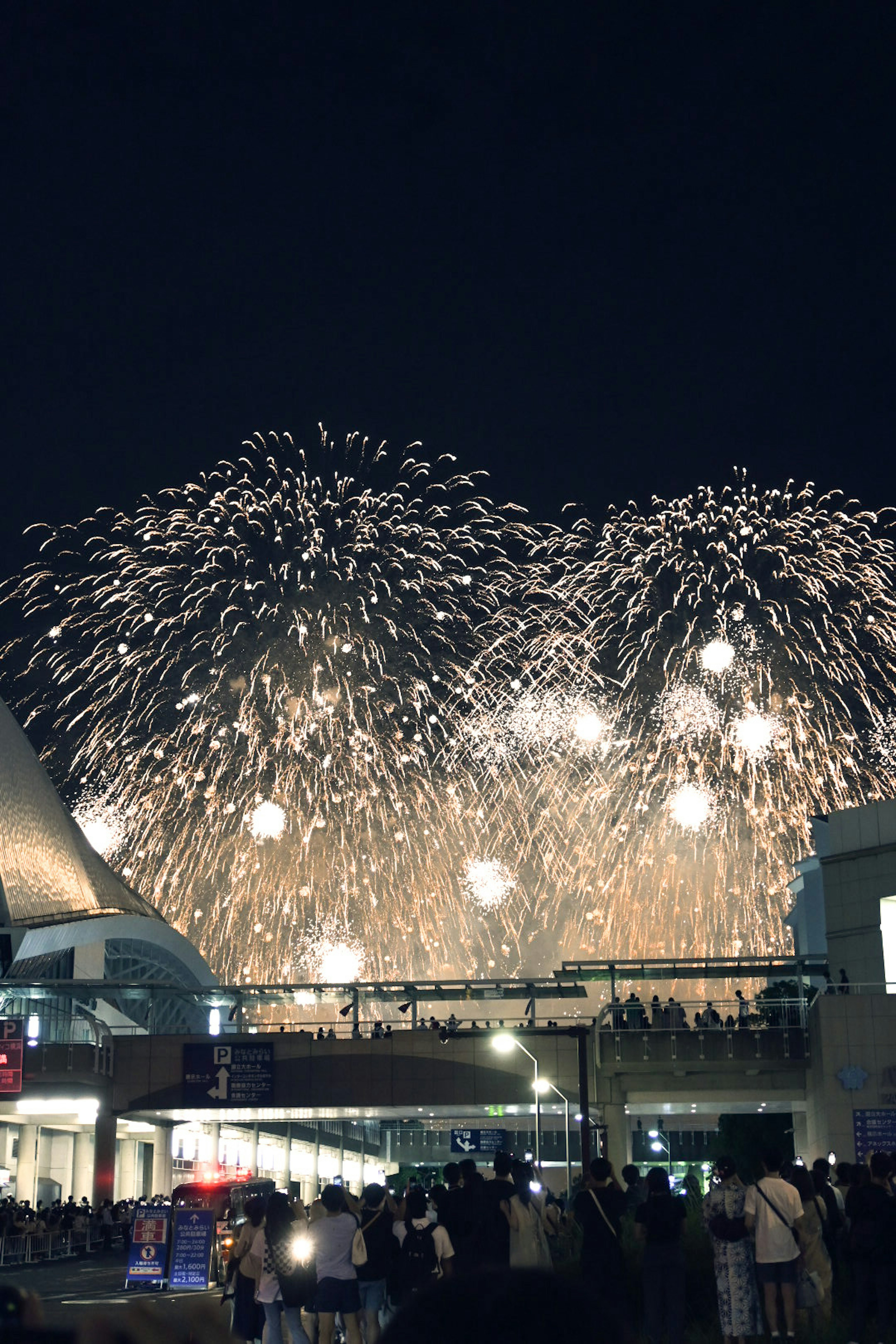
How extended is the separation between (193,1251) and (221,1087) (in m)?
26.0

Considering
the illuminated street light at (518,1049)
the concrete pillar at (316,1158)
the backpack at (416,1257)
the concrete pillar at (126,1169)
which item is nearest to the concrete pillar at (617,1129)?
the illuminated street light at (518,1049)

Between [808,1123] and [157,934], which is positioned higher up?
[157,934]

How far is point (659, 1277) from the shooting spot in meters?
14.6

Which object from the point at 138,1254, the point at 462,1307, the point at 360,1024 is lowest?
the point at 138,1254

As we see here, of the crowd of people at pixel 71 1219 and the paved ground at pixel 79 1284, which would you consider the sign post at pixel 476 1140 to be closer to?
the crowd of people at pixel 71 1219

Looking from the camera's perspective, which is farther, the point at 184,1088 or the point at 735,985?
the point at 735,985

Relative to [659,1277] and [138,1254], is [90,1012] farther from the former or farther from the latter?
[659,1277]

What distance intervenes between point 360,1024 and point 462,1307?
174ft

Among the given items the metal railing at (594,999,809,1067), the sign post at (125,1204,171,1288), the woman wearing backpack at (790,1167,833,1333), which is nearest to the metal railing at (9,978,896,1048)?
the metal railing at (594,999,809,1067)

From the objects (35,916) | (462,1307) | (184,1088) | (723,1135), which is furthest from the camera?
(723,1135)

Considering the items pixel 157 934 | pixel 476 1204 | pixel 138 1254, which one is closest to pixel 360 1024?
pixel 157 934

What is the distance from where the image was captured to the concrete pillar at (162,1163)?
5597 centimetres

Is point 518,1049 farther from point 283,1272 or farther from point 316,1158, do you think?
point 283,1272

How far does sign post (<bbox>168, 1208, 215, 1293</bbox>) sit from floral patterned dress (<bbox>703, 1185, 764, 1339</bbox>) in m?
14.0
